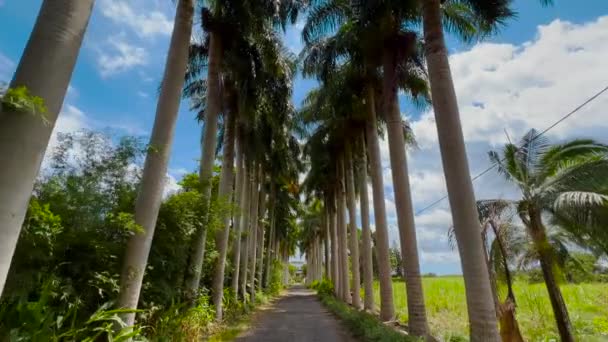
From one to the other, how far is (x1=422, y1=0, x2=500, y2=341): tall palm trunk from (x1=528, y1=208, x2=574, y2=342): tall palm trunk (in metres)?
4.94

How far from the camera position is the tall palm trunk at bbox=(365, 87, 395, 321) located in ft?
39.3

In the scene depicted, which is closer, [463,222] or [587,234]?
[463,222]

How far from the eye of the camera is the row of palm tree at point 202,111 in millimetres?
3426

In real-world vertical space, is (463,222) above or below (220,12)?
below

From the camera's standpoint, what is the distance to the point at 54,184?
5250mm

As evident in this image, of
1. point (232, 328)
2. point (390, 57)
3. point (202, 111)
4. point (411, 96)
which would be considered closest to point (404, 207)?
point (390, 57)

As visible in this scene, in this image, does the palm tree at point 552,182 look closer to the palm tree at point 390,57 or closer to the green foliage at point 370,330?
the palm tree at point 390,57

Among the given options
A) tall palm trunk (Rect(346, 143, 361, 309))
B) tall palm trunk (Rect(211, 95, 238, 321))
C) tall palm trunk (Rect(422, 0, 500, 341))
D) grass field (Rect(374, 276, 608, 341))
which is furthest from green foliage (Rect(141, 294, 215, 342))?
tall palm trunk (Rect(346, 143, 361, 309))

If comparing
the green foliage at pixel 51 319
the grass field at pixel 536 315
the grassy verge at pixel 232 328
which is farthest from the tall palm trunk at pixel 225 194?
the grass field at pixel 536 315

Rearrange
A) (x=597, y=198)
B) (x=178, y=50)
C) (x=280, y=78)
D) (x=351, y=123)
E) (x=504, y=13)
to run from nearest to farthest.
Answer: (x=178, y=50)
(x=504, y=13)
(x=597, y=198)
(x=280, y=78)
(x=351, y=123)

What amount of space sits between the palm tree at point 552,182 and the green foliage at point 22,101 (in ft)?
37.2

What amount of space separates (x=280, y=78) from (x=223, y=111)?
2.47 meters

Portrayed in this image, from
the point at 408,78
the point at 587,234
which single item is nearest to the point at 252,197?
the point at 408,78

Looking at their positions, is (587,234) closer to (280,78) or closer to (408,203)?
(408,203)
